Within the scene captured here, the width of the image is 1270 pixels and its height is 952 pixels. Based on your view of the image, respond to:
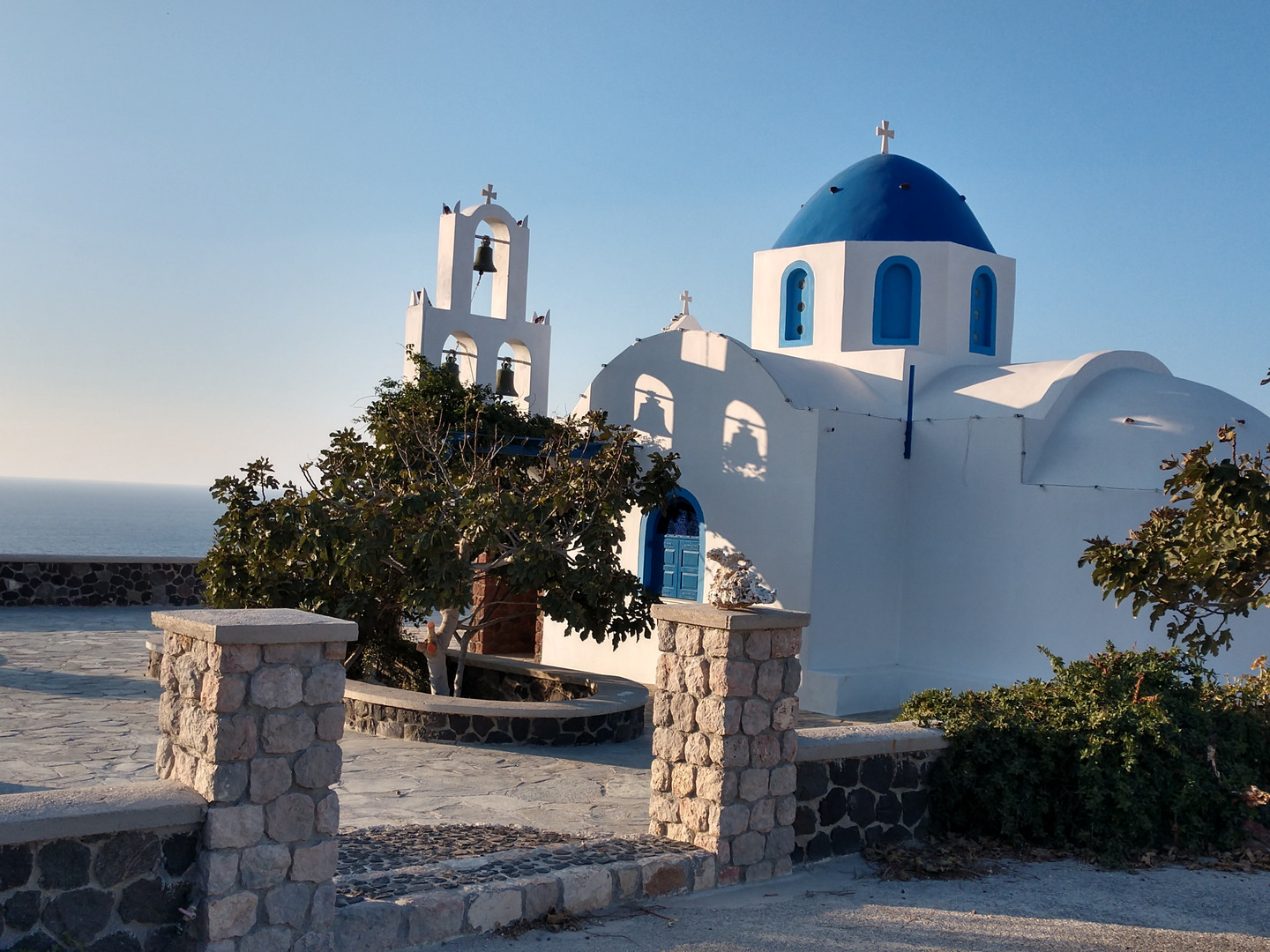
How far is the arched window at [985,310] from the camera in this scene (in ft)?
49.7

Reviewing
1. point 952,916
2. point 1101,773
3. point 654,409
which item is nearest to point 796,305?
point 654,409

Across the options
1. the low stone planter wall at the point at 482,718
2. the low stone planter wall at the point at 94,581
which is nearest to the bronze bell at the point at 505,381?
the low stone planter wall at the point at 482,718

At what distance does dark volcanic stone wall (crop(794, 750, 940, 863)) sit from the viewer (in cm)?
711

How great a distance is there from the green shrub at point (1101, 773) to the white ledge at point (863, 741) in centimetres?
17

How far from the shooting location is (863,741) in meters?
7.32

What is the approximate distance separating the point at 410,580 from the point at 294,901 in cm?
507

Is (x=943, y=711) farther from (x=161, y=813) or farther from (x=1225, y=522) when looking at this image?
(x=161, y=813)

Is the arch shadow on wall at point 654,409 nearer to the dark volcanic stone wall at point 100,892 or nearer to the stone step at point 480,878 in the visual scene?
the stone step at point 480,878

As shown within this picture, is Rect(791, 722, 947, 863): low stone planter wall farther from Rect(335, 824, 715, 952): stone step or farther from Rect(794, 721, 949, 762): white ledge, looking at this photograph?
Rect(335, 824, 715, 952): stone step

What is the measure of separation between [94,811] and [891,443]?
10004 mm

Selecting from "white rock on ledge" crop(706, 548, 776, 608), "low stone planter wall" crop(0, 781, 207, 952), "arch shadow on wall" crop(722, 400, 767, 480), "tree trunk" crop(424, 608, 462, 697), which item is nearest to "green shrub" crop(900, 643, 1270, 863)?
"white rock on ledge" crop(706, 548, 776, 608)

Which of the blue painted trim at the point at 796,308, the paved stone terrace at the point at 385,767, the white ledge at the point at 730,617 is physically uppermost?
the blue painted trim at the point at 796,308

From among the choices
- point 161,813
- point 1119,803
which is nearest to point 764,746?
point 1119,803

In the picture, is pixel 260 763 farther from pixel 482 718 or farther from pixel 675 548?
pixel 675 548
